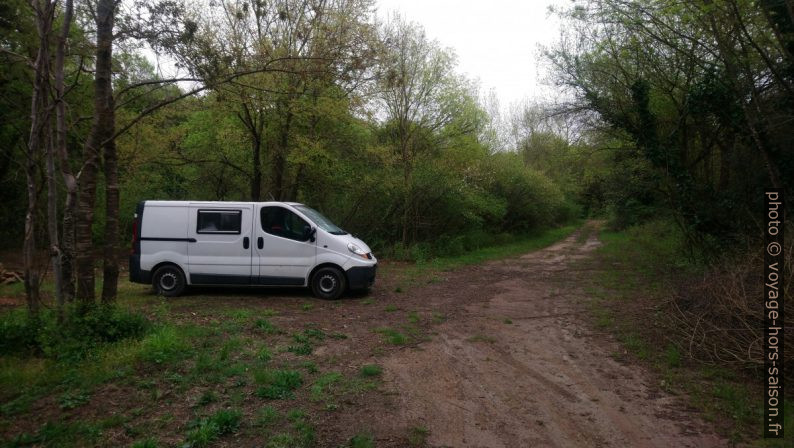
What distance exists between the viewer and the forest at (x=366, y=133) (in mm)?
6266

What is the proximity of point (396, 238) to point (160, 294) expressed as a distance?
1172 centimetres

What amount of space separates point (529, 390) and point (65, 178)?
6.08 m

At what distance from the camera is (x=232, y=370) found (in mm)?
5480

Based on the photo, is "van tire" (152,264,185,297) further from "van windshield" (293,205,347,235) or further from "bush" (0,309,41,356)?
"bush" (0,309,41,356)

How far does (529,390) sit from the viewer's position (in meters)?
5.27

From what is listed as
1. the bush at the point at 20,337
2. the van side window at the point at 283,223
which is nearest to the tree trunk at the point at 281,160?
the van side window at the point at 283,223

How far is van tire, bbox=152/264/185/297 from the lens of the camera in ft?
34.1

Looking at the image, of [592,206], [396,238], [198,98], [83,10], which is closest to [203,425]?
[83,10]

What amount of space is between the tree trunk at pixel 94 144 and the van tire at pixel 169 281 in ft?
13.3

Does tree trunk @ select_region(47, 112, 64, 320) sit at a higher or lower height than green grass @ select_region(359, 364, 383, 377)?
higher

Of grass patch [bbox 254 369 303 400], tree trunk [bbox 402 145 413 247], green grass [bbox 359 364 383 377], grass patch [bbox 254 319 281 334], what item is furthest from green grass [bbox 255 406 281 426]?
tree trunk [bbox 402 145 413 247]

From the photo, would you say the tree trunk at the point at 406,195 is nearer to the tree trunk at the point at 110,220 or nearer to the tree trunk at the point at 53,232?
the tree trunk at the point at 110,220

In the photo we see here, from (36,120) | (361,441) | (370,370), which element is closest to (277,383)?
(370,370)

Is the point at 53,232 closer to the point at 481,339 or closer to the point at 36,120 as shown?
the point at 36,120
